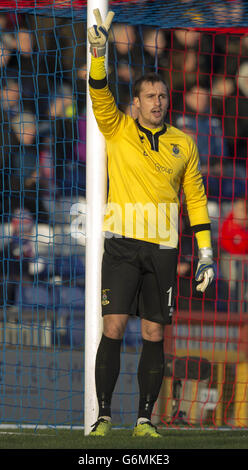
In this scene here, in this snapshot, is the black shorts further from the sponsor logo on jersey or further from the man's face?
the man's face

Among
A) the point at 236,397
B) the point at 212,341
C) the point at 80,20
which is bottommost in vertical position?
the point at 236,397

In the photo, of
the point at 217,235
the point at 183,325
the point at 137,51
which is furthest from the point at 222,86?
the point at 183,325

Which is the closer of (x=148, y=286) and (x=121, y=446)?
(x=121, y=446)

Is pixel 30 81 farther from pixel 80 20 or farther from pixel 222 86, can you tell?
pixel 80 20

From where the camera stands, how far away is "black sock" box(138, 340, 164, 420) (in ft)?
10.5

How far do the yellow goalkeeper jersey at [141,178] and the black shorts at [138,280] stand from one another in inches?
1.9

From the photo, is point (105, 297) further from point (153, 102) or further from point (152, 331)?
point (153, 102)

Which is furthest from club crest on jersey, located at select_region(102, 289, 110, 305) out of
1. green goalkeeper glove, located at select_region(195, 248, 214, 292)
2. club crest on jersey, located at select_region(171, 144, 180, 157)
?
club crest on jersey, located at select_region(171, 144, 180, 157)

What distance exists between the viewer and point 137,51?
22.2 ft

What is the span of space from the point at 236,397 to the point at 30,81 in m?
3.15

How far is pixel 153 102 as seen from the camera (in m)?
3.18

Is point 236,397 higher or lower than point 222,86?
lower

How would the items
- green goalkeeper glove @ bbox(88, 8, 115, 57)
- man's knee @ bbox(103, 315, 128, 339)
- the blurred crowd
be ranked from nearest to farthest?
green goalkeeper glove @ bbox(88, 8, 115, 57) → man's knee @ bbox(103, 315, 128, 339) → the blurred crowd

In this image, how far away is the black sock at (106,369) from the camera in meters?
3.16
